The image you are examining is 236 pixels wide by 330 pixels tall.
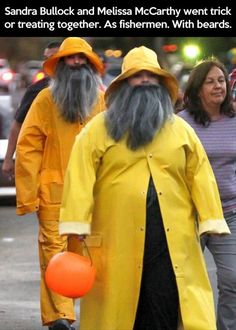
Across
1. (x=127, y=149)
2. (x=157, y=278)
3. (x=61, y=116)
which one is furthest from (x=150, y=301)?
(x=61, y=116)

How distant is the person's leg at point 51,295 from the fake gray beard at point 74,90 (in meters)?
0.75

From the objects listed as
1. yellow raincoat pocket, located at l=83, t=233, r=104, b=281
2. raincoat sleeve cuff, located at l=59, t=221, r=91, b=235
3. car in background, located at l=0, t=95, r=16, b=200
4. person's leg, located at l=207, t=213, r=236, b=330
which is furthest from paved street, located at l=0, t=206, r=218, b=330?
raincoat sleeve cuff, located at l=59, t=221, r=91, b=235

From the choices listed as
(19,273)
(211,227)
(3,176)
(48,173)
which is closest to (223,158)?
(211,227)

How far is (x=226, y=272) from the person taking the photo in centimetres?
637

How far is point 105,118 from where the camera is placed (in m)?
5.62

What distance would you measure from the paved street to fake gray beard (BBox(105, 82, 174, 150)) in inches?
97.8

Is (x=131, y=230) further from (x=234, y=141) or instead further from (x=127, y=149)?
(x=234, y=141)

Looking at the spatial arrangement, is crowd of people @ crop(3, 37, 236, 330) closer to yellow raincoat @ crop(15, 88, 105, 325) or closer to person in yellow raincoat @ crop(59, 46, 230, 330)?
person in yellow raincoat @ crop(59, 46, 230, 330)

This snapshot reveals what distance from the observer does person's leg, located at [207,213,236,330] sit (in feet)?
20.9

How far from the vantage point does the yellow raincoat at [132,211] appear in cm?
546

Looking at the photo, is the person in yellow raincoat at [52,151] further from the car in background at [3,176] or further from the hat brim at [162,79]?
the car in background at [3,176]

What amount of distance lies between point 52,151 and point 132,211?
1812 mm

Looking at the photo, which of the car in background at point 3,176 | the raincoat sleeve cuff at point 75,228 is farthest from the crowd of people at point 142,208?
the car in background at point 3,176
